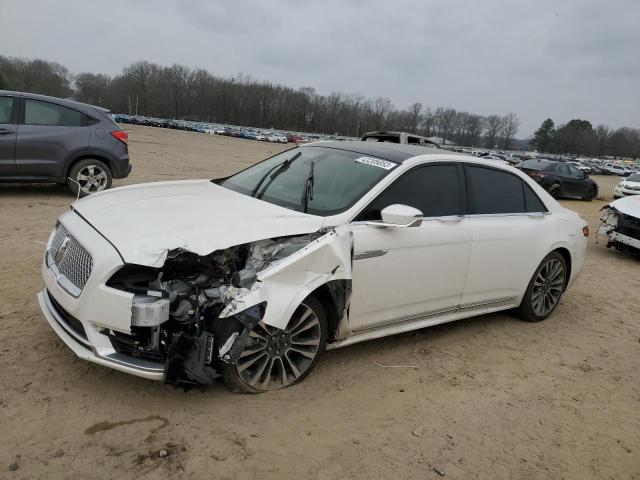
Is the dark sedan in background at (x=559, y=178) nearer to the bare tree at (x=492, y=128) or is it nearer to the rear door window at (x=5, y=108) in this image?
the rear door window at (x=5, y=108)

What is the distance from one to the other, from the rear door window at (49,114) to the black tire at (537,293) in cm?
772

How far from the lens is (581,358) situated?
468 cm

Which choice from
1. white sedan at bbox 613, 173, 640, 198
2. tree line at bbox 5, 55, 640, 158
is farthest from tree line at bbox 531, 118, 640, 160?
white sedan at bbox 613, 173, 640, 198

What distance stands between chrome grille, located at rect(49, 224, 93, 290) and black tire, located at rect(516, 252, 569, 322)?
4.09 meters

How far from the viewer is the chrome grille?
3105 mm

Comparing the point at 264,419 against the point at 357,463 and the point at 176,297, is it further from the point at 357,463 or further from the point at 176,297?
the point at 176,297

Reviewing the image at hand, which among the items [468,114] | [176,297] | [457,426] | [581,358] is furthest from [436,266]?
[468,114]

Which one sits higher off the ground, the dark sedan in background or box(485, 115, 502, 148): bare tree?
box(485, 115, 502, 148): bare tree

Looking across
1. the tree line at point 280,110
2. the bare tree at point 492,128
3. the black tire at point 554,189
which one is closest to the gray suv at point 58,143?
the black tire at point 554,189

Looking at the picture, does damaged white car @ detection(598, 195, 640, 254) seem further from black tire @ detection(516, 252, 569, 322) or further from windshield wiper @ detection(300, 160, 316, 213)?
windshield wiper @ detection(300, 160, 316, 213)

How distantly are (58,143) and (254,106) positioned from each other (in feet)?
440

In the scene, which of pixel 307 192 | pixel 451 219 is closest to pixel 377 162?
pixel 307 192

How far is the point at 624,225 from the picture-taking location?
9000 mm

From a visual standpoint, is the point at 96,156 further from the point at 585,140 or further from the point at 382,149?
the point at 585,140
